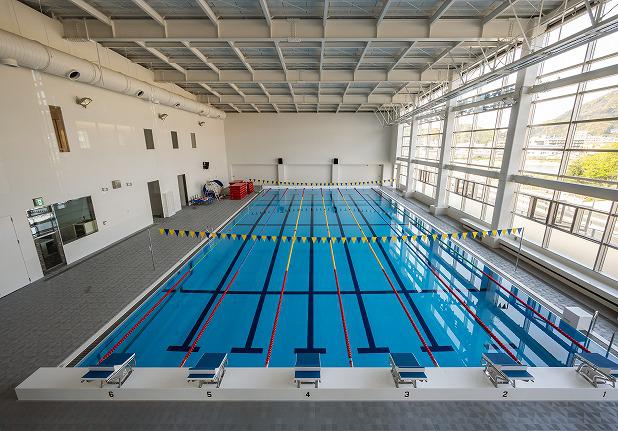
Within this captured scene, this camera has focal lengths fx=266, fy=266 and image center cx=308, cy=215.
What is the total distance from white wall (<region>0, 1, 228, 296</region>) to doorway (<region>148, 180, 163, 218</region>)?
0.78ft

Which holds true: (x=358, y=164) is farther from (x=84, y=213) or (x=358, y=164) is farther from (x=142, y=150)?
(x=84, y=213)

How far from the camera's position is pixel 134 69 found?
9.73 metres

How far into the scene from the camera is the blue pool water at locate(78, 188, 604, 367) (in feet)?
15.1

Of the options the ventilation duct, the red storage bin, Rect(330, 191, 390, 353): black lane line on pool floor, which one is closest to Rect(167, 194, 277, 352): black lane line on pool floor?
Rect(330, 191, 390, 353): black lane line on pool floor

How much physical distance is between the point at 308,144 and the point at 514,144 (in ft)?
49.0

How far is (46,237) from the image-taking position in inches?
257

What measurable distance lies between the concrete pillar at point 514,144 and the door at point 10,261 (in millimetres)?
12389

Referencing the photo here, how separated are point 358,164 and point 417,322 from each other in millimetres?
17080

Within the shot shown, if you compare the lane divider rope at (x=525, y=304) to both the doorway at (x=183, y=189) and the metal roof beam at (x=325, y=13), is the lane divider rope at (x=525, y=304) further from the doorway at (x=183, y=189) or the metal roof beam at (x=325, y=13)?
the doorway at (x=183, y=189)

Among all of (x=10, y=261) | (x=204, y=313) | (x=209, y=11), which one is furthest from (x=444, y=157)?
(x=10, y=261)

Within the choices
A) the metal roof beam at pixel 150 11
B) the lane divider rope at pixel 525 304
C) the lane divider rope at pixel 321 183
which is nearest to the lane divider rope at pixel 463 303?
the lane divider rope at pixel 525 304

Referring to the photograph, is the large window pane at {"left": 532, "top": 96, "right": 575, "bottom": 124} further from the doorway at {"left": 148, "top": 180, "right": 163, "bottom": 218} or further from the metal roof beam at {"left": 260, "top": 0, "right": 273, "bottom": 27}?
the doorway at {"left": 148, "top": 180, "right": 163, "bottom": 218}

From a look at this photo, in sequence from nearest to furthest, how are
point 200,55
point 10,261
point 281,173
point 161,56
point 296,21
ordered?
1. point 10,261
2. point 296,21
3. point 200,55
4. point 161,56
5. point 281,173

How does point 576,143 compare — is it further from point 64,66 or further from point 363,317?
point 64,66
